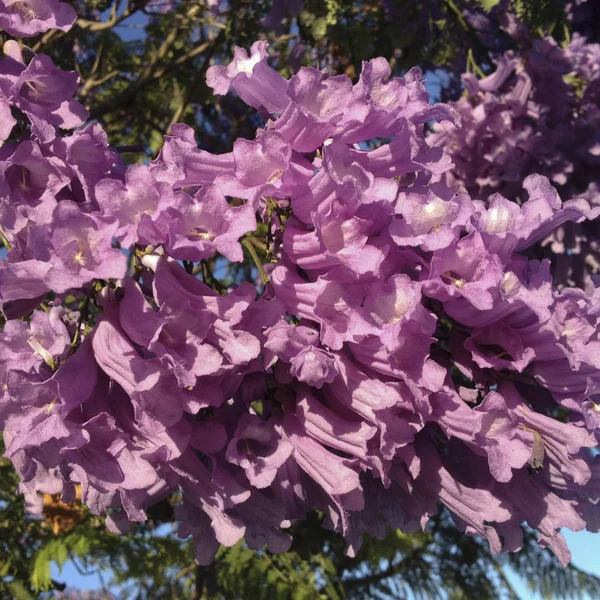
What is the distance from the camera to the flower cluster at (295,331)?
80cm

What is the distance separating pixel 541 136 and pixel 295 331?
5.60 feet

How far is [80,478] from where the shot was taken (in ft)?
2.76

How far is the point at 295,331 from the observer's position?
80cm

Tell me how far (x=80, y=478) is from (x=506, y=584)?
3272mm

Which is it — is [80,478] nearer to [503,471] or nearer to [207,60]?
[503,471]

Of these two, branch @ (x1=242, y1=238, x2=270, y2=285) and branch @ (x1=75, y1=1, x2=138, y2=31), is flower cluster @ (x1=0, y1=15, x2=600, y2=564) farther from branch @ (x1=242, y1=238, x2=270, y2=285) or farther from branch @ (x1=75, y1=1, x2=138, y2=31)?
branch @ (x1=75, y1=1, x2=138, y2=31)

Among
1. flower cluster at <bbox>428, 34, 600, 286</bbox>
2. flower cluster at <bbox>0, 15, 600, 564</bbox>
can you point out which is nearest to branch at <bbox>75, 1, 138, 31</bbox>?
flower cluster at <bbox>428, 34, 600, 286</bbox>

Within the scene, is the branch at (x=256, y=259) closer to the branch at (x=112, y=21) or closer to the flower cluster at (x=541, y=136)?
the flower cluster at (x=541, y=136)

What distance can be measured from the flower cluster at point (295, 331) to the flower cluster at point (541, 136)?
1.33 meters

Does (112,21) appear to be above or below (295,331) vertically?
below

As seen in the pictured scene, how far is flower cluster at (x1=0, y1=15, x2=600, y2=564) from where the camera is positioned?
31.5 inches

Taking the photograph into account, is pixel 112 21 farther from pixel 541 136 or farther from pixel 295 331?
pixel 295 331

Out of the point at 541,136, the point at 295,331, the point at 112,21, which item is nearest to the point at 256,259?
the point at 295,331

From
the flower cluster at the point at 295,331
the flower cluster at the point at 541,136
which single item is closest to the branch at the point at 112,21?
the flower cluster at the point at 541,136
